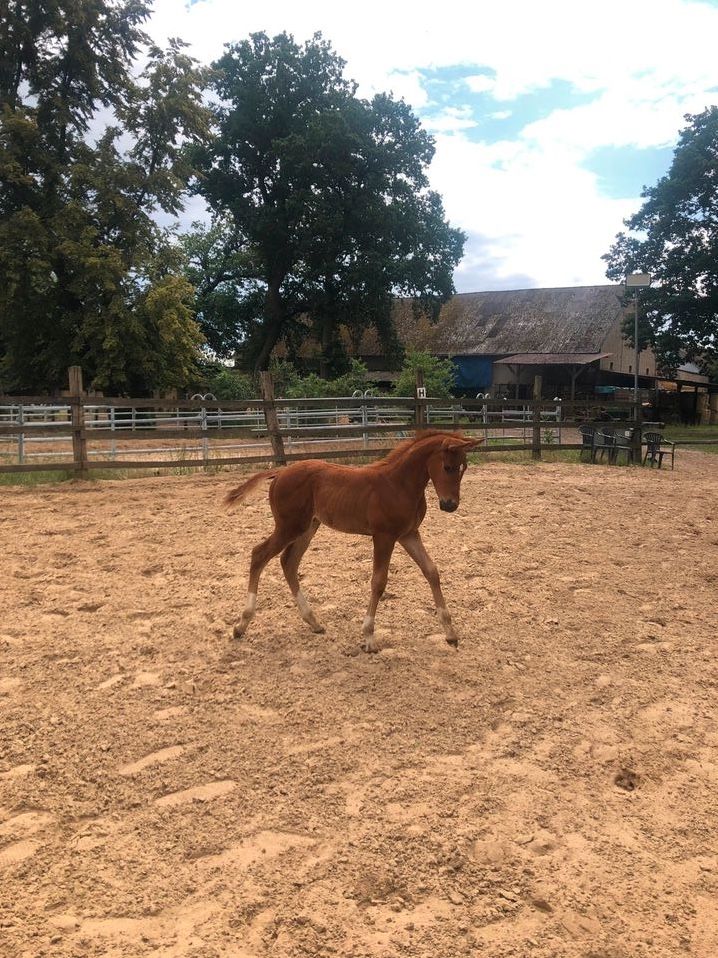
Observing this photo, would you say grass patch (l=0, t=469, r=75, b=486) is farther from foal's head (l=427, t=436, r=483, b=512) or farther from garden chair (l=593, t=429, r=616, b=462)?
garden chair (l=593, t=429, r=616, b=462)

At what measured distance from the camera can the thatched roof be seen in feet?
112

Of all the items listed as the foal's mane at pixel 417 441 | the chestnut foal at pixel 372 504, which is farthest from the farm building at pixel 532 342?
the chestnut foal at pixel 372 504

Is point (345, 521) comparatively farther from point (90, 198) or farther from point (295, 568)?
point (90, 198)

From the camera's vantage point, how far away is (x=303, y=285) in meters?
34.8

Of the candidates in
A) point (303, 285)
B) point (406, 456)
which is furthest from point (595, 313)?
point (406, 456)

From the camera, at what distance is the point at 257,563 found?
4359 mm

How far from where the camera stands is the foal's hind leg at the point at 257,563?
4293mm

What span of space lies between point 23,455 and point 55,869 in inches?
435

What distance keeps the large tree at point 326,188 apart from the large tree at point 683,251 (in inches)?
368

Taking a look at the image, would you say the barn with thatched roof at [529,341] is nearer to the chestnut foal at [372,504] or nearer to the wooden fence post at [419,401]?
the wooden fence post at [419,401]

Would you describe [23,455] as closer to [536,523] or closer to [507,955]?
[536,523]

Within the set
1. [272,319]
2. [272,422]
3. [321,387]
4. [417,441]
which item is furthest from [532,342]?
[417,441]

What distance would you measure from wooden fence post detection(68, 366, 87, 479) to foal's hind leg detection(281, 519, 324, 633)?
7.19 metres

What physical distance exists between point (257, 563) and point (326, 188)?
3224 centimetres
